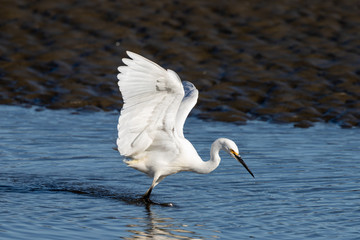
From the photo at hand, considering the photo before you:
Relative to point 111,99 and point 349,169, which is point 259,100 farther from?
point 349,169

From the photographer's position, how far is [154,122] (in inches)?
343

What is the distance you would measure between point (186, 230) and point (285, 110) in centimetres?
735

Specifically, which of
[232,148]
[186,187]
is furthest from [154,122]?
[186,187]

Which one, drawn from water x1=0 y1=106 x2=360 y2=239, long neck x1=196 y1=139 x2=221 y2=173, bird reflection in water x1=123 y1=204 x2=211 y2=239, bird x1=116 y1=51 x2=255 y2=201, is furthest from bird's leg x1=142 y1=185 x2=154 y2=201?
bird reflection in water x1=123 y1=204 x2=211 y2=239

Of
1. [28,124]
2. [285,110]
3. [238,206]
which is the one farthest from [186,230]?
[285,110]

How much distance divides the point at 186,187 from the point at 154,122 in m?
1.60

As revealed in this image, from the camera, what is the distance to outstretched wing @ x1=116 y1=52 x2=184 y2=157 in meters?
8.02

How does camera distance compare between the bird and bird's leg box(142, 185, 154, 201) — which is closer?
the bird

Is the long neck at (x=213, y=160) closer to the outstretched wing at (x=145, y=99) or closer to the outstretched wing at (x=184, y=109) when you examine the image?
the outstretched wing at (x=184, y=109)

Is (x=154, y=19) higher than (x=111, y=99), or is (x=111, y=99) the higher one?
(x=154, y=19)

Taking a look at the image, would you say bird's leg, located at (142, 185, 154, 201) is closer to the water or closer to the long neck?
the water

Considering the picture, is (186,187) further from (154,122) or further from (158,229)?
(158,229)

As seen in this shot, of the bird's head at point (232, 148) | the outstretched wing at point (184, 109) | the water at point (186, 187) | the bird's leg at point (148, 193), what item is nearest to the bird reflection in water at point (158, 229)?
the water at point (186, 187)

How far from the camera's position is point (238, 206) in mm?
8953
